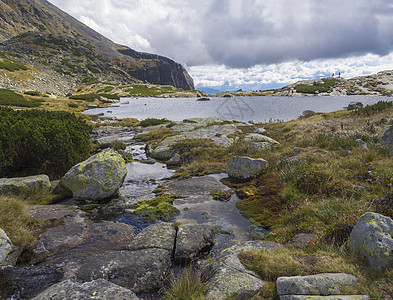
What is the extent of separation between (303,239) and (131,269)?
5.23 m

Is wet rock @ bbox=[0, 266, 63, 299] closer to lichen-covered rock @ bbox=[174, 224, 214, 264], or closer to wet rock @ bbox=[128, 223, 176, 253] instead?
wet rock @ bbox=[128, 223, 176, 253]

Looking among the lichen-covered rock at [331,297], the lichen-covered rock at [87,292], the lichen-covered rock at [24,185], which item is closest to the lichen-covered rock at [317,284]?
the lichen-covered rock at [331,297]

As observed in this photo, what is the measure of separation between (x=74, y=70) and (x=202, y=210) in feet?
494

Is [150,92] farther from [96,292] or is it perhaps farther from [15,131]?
[96,292]

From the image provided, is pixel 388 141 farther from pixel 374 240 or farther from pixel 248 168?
pixel 374 240

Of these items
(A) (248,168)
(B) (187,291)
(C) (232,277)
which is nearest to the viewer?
(B) (187,291)

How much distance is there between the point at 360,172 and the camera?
31.5ft

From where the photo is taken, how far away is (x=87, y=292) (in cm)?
442

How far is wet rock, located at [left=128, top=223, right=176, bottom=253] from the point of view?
6992mm

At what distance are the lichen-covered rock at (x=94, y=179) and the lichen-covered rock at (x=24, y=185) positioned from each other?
896 mm

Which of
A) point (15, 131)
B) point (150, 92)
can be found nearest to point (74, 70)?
point (150, 92)

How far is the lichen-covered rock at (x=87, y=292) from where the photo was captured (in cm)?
433

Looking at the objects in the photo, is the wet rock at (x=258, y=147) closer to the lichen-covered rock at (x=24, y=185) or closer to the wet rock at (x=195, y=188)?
the wet rock at (x=195, y=188)

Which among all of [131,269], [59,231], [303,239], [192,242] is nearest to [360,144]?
[303,239]
